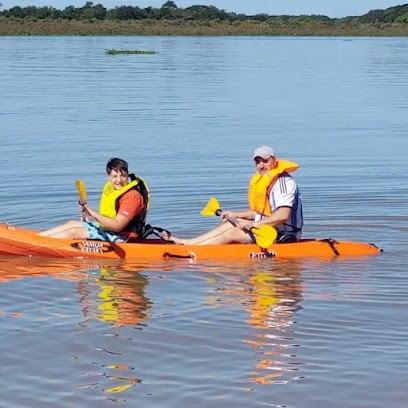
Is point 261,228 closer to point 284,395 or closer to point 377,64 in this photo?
point 284,395

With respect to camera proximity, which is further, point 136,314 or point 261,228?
point 261,228

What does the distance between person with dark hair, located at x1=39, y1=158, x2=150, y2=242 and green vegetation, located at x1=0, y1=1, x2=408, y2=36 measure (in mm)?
69526

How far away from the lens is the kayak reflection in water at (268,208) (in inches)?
404

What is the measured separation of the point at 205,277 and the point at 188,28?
252ft

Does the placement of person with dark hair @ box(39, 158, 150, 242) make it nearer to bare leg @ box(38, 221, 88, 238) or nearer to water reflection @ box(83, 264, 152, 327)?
bare leg @ box(38, 221, 88, 238)

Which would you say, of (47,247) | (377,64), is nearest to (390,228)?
(47,247)

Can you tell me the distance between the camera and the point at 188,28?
85.1 m

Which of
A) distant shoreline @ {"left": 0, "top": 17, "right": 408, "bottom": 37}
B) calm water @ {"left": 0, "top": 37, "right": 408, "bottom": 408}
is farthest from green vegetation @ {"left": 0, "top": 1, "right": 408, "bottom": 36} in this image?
calm water @ {"left": 0, "top": 37, "right": 408, "bottom": 408}

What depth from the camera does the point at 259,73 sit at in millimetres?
37469

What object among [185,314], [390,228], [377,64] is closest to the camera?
[185,314]

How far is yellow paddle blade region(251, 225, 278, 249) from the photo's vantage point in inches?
399

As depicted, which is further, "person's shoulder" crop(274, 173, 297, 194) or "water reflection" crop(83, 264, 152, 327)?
"person's shoulder" crop(274, 173, 297, 194)

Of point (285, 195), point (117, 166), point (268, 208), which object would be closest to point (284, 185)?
point (285, 195)

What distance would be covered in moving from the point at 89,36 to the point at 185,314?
72799 mm
